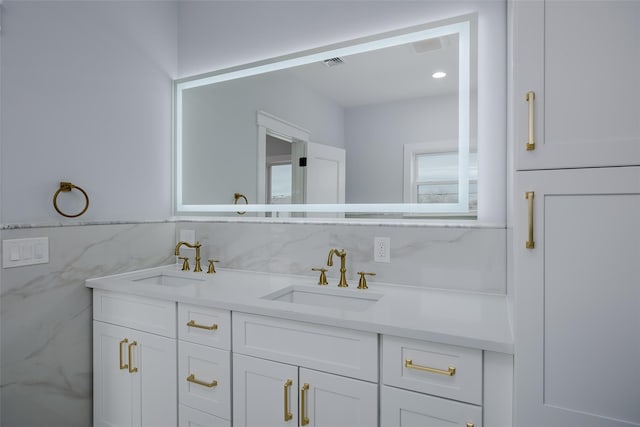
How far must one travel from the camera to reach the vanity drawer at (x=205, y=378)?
56.6 inches

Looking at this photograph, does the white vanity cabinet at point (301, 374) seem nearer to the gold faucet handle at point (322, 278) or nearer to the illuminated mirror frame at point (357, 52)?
the gold faucet handle at point (322, 278)

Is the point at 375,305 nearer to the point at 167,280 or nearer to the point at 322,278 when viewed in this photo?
the point at 322,278

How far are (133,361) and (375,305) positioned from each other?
1192 mm

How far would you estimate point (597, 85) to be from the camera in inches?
34.9

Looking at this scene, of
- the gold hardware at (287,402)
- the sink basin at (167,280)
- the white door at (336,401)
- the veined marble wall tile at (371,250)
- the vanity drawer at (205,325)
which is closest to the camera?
the white door at (336,401)

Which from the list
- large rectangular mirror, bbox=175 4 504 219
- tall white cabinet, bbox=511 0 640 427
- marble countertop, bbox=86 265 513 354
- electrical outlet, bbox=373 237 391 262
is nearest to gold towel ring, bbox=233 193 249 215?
large rectangular mirror, bbox=175 4 504 219

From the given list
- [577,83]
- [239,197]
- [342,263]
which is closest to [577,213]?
[577,83]

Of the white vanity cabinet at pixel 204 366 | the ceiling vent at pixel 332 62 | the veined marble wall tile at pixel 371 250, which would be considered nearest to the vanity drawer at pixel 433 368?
the veined marble wall tile at pixel 371 250

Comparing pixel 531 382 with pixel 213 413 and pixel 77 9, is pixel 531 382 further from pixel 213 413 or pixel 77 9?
pixel 77 9

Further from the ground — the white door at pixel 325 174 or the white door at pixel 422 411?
the white door at pixel 325 174

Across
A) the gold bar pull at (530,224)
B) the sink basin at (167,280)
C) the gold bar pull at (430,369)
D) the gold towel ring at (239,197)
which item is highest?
the gold towel ring at (239,197)

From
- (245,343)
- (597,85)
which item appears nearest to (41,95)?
(245,343)

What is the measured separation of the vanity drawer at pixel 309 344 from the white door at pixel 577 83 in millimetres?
740

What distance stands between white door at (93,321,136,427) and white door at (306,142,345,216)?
45.0 inches
